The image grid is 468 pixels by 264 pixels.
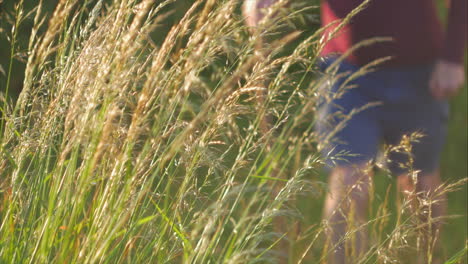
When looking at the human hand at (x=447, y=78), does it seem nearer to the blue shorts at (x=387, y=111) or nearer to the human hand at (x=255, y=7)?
the blue shorts at (x=387, y=111)

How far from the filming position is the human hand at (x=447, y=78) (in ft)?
9.05

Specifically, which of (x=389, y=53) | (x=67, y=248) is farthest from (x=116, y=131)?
(x=389, y=53)

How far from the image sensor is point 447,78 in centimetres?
276

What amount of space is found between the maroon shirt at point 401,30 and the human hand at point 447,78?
0.03 m

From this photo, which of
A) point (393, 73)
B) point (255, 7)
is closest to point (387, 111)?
point (393, 73)

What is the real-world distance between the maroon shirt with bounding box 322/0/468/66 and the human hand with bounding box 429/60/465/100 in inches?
1.2

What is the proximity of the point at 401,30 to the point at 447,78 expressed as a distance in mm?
256

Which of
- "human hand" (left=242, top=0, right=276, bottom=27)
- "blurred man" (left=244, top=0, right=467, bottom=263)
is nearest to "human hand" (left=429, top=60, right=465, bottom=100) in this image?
"blurred man" (left=244, top=0, right=467, bottom=263)

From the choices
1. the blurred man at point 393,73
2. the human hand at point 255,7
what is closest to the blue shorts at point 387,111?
the blurred man at point 393,73

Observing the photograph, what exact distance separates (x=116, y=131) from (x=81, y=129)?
0.25m

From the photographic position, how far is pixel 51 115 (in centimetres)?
196

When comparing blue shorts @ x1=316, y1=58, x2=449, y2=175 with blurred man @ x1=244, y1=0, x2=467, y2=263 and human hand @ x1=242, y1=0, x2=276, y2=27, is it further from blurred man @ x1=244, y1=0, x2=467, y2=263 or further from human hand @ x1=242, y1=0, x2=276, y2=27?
human hand @ x1=242, y1=0, x2=276, y2=27

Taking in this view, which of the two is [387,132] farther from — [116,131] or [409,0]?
[116,131]

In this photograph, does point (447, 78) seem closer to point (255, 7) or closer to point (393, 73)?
point (393, 73)
